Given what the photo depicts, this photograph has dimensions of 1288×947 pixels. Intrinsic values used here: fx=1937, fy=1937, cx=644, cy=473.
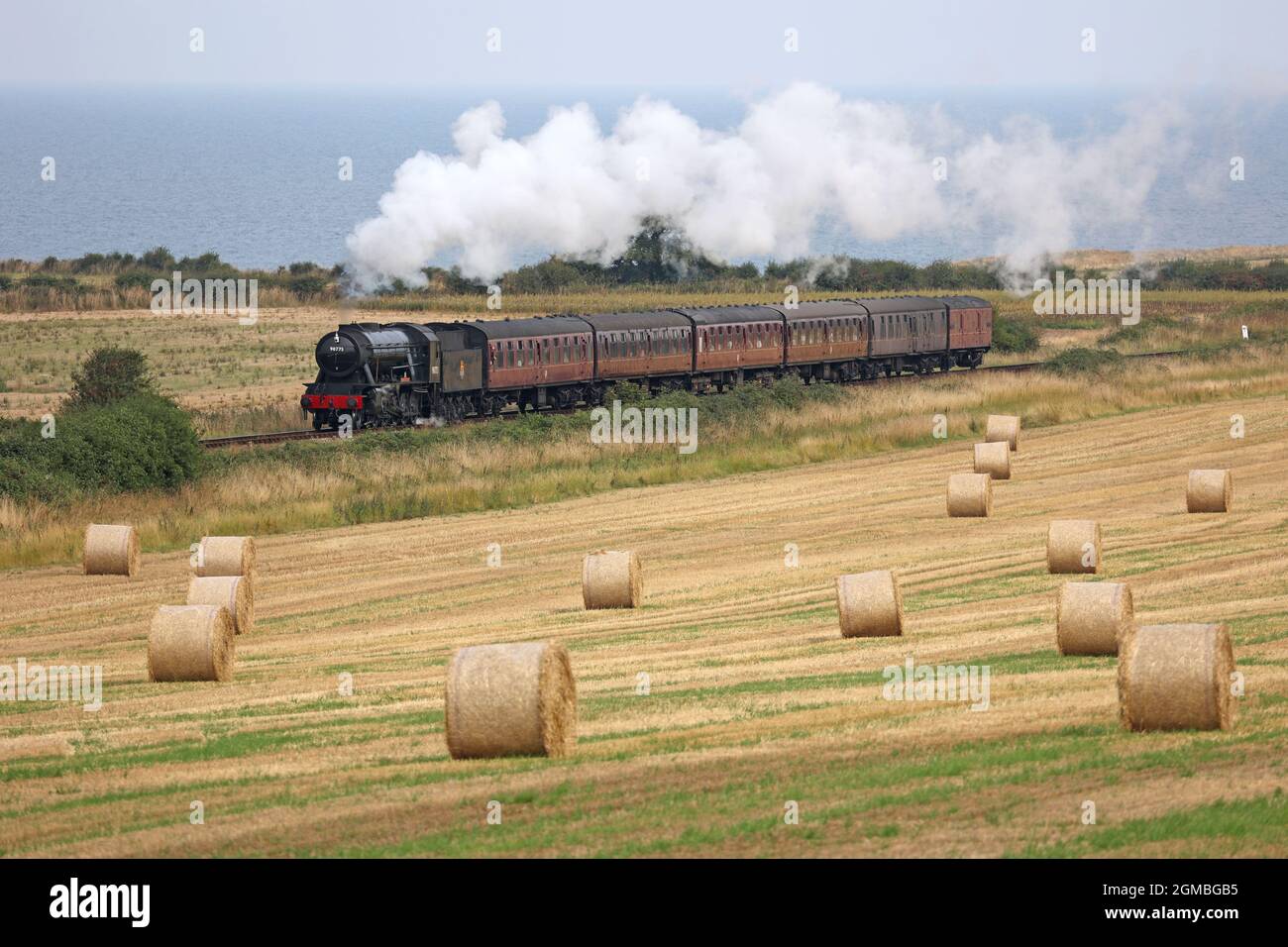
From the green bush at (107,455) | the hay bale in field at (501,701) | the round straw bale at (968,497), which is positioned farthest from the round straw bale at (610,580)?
the green bush at (107,455)

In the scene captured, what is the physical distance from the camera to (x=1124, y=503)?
33219mm

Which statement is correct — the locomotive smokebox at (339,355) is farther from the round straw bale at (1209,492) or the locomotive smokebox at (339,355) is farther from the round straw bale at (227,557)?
the round straw bale at (1209,492)

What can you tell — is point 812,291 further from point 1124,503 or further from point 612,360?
point 1124,503

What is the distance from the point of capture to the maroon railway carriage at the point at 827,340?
64.2 meters

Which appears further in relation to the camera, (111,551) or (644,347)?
(644,347)

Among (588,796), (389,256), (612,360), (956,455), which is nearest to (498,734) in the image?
(588,796)

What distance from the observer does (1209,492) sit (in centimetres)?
3031

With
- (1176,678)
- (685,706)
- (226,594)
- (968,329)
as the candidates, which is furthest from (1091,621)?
(968,329)

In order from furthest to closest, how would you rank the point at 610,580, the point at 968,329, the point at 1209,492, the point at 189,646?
the point at 968,329 < the point at 1209,492 < the point at 610,580 < the point at 189,646

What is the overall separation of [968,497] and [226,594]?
1368cm

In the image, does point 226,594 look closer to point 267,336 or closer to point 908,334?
point 908,334

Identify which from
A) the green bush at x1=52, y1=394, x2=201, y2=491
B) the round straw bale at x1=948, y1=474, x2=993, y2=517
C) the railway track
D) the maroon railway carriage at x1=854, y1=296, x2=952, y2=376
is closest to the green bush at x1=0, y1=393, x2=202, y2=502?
the green bush at x1=52, y1=394, x2=201, y2=491

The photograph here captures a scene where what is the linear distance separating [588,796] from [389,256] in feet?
195

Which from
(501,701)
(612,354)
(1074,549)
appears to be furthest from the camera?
(612,354)
